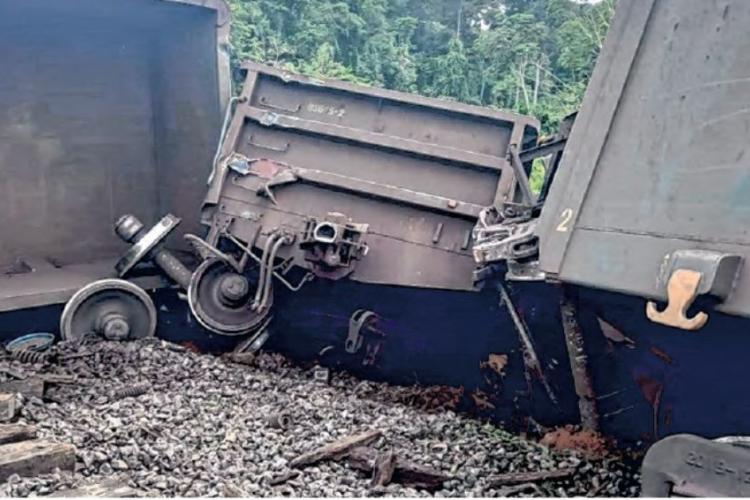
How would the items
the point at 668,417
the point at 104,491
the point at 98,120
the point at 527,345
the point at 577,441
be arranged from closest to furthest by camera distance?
1. the point at 104,491
2. the point at 668,417
3. the point at 577,441
4. the point at 527,345
5. the point at 98,120

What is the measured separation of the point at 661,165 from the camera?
7.23ft

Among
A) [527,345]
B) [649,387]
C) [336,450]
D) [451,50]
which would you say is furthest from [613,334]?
[451,50]

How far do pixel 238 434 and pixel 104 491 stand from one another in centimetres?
115

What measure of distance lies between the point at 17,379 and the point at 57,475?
1709mm

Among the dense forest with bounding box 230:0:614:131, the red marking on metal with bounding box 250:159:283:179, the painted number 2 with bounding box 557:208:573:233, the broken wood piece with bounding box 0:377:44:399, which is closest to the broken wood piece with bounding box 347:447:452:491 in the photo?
the painted number 2 with bounding box 557:208:573:233

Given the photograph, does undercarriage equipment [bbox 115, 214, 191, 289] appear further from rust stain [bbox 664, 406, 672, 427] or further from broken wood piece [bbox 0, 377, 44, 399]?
rust stain [bbox 664, 406, 672, 427]

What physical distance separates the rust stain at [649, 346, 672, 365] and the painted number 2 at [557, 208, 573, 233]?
45.3 inches

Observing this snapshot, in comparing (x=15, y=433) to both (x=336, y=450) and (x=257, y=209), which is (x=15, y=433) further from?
(x=257, y=209)

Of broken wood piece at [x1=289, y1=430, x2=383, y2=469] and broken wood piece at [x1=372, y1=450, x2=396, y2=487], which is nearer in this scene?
broken wood piece at [x1=372, y1=450, x2=396, y2=487]

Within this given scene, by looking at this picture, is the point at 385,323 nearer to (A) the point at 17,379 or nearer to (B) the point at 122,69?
(A) the point at 17,379

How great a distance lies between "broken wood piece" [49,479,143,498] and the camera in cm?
309

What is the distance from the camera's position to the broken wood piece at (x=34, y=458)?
3266mm

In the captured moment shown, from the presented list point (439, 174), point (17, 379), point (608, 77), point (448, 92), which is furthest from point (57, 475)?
point (448, 92)

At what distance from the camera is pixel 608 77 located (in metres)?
2.48
